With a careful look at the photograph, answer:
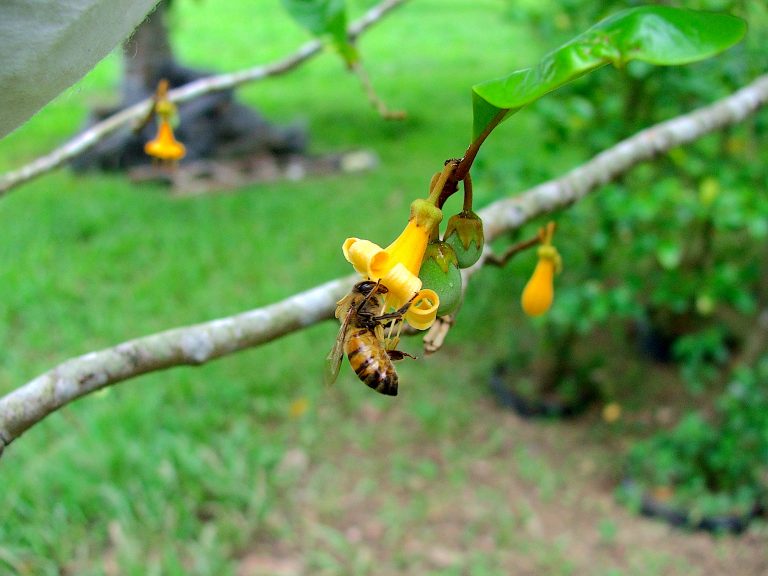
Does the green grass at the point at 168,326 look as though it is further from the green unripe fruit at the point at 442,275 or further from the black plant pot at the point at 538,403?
the green unripe fruit at the point at 442,275

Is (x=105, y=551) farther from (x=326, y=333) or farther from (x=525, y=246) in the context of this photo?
(x=525, y=246)

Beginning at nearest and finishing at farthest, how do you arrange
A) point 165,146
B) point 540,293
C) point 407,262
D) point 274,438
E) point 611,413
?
→ point 407,262 → point 540,293 → point 165,146 → point 274,438 → point 611,413

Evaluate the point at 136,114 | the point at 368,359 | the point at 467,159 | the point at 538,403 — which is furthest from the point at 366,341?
the point at 538,403

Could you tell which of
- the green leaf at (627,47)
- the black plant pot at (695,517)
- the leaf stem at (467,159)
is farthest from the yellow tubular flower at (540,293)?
the black plant pot at (695,517)

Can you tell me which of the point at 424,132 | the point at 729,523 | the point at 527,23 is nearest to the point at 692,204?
the point at 729,523

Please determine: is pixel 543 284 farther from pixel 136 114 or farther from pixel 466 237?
pixel 136 114
